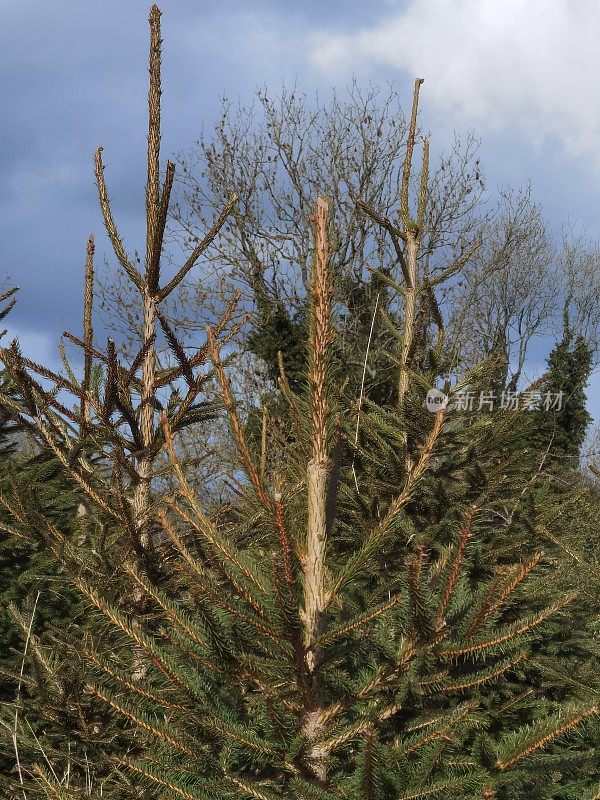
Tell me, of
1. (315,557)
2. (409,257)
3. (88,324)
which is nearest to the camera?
(315,557)

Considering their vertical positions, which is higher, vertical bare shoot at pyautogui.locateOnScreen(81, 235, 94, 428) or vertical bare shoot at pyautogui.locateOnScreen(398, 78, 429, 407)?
vertical bare shoot at pyautogui.locateOnScreen(398, 78, 429, 407)

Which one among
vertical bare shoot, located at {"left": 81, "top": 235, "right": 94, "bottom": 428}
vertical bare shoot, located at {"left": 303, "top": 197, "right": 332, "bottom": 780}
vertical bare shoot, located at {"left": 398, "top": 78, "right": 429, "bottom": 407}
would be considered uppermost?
vertical bare shoot, located at {"left": 398, "top": 78, "right": 429, "bottom": 407}

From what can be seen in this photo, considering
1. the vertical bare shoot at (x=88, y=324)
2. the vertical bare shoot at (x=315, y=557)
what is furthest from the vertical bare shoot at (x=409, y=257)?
the vertical bare shoot at (x=315, y=557)

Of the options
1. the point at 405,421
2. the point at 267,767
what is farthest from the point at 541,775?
the point at 405,421

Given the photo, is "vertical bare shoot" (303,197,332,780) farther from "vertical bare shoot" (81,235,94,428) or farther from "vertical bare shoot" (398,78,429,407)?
"vertical bare shoot" (398,78,429,407)

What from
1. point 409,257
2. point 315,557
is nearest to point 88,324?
point 409,257

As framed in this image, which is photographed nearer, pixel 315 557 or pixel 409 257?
pixel 315 557

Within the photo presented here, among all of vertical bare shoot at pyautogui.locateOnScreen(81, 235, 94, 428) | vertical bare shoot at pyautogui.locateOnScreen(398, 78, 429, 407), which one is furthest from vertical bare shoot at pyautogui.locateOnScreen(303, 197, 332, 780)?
vertical bare shoot at pyautogui.locateOnScreen(398, 78, 429, 407)

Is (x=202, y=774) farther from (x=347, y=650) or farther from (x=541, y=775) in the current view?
(x=541, y=775)

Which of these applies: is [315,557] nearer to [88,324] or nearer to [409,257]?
[88,324]

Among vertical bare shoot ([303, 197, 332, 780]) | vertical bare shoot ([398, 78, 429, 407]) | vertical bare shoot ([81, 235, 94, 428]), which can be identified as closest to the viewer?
vertical bare shoot ([303, 197, 332, 780])

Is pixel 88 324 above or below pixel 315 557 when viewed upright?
above

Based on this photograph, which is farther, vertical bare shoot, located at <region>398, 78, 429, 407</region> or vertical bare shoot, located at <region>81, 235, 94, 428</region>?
vertical bare shoot, located at <region>398, 78, 429, 407</region>

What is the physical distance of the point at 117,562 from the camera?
326 cm
